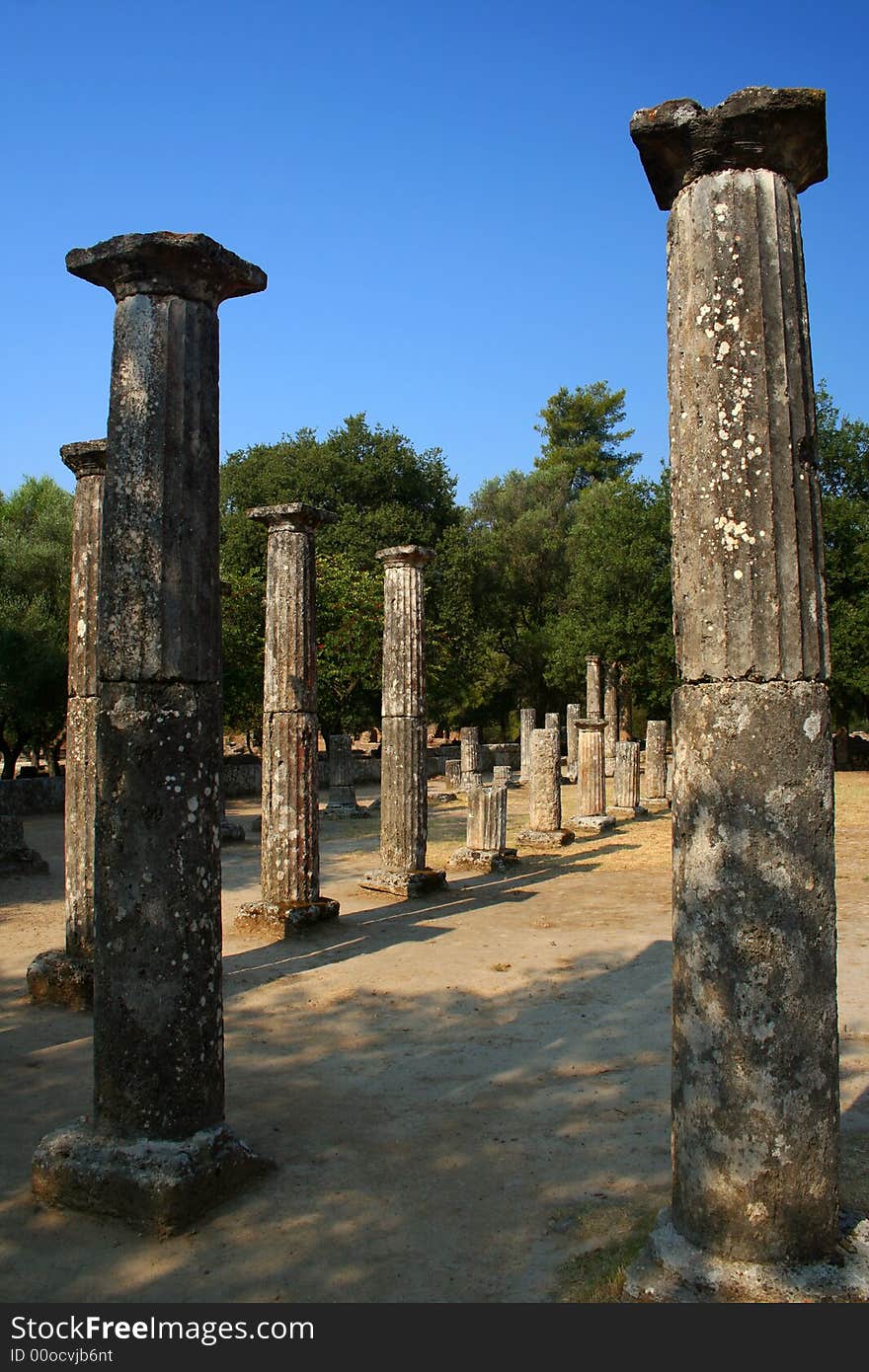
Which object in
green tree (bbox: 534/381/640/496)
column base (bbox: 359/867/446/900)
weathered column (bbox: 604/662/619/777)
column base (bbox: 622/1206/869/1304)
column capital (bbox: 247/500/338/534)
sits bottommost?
column base (bbox: 359/867/446/900)

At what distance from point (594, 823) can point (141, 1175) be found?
16.5m

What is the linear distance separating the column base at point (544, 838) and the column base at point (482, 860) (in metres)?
2.64

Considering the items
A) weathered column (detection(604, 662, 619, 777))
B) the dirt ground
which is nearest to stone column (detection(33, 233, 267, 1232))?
the dirt ground

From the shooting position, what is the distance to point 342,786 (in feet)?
78.8

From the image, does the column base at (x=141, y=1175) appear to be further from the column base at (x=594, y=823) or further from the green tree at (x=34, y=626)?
the green tree at (x=34, y=626)

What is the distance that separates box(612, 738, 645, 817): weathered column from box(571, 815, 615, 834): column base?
2.14 m

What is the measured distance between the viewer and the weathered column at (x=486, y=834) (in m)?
15.1

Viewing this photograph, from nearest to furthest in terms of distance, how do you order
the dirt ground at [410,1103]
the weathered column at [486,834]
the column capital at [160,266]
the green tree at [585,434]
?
the dirt ground at [410,1103] → the column capital at [160,266] → the weathered column at [486,834] → the green tree at [585,434]

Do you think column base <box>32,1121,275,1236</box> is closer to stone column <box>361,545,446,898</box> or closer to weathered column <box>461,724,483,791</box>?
stone column <box>361,545,446,898</box>

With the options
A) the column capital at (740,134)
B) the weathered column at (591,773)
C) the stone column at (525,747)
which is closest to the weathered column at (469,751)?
the stone column at (525,747)

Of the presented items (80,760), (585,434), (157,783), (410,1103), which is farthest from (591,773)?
(585,434)

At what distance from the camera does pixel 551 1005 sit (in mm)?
7855

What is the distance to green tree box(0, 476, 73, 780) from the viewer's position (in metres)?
23.0

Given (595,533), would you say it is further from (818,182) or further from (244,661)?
(818,182)
